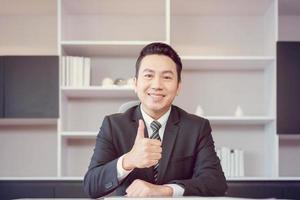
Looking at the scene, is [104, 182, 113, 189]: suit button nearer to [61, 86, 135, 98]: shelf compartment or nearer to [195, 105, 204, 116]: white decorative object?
[61, 86, 135, 98]: shelf compartment

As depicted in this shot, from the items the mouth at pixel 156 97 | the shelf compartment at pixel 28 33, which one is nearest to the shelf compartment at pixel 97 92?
the shelf compartment at pixel 28 33

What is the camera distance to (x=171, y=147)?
1845 millimetres

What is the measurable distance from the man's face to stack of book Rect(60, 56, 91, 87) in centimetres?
190

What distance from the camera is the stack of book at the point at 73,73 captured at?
3689 millimetres

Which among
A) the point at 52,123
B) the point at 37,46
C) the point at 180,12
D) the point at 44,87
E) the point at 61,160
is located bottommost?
the point at 61,160

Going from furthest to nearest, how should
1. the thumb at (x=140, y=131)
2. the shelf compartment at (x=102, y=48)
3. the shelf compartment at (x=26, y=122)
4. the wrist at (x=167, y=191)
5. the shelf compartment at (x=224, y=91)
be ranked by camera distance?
the shelf compartment at (x=224, y=91)
the shelf compartment at (x=26, y=122)
the shelf compartment at (x=102, y=48)
the thumb at (x=140, y=131)
the wrist at (x=167, y=191)

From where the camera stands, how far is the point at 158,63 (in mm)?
1806

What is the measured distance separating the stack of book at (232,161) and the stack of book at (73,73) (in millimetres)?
1251

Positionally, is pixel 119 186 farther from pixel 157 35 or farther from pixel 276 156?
pixel 157 35

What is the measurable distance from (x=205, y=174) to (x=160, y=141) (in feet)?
0.72

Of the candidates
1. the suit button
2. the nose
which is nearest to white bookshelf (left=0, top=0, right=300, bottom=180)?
the nose

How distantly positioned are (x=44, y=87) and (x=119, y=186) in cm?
209

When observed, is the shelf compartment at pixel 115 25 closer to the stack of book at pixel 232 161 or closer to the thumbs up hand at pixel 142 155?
the stack of book at pixel 232 161

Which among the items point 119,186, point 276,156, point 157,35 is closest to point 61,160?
point 157,35
